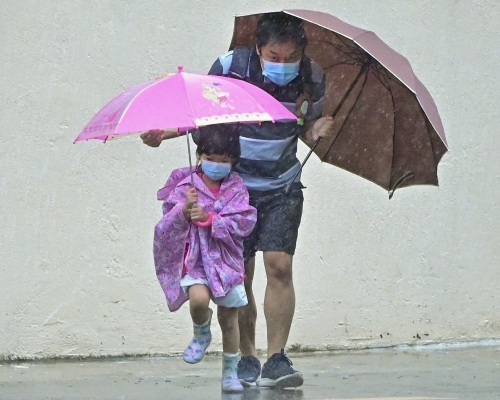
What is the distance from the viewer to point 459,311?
294 inches

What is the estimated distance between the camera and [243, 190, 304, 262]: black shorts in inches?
215

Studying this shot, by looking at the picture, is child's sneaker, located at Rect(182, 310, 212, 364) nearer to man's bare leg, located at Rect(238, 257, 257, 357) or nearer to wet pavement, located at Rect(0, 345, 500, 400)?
wet pavement, located at Rect(0, 345, 500, 400)

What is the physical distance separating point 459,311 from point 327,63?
8.10ft

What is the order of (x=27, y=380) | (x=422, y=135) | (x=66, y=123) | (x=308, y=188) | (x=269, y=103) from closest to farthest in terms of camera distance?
(x=269, y=103) → (x=422, y=135) → (x=27, y=380) → (x=66, y=123) → (x=308, y=188)

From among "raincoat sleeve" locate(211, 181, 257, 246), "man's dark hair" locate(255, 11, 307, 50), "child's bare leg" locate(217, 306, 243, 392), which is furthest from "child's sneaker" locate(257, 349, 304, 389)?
"man's dark hair" locate(255, 11, 307, 50)

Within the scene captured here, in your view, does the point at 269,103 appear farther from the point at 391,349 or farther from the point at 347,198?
the point at 391,349

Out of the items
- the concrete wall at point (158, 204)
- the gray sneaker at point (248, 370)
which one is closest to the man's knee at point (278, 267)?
the gray sneaker at point (248, 370)

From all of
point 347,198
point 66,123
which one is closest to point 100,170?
point 66,123

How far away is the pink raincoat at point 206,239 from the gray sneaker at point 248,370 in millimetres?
611

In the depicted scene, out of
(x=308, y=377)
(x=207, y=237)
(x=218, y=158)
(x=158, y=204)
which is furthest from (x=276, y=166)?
(x=158, y=204)

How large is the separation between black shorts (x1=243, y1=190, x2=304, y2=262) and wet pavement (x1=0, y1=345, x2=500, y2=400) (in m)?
0.69

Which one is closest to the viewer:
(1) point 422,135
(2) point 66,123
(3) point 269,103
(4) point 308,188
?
(3) point 269,103

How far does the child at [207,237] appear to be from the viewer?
5.05 metres

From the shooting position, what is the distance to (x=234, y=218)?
5090 millimetres
